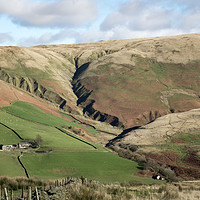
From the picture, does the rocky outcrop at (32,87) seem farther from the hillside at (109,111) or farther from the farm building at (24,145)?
the farm building at (24,145)

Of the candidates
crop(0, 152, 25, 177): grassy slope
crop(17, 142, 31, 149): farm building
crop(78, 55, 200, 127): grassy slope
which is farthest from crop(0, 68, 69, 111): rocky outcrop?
crop(0, 152, 25, 177): grassy slope

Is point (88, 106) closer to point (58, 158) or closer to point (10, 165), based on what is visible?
point (58, 158)

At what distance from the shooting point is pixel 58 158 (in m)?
63.2

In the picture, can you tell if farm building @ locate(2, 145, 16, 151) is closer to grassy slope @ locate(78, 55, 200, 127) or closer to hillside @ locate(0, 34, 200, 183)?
hillside @ locate(0, 34, 200, 183)

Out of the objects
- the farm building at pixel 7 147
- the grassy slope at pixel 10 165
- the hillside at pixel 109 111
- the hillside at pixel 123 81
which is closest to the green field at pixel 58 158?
the grassy slope at pixel 10 165

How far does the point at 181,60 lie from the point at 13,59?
117000mm

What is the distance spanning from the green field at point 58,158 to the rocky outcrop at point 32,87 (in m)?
50.7

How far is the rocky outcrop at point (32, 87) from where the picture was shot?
488 feet

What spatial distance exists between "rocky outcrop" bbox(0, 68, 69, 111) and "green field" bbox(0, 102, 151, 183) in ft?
166

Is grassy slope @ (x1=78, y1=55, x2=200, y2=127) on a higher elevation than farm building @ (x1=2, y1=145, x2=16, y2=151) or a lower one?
higher

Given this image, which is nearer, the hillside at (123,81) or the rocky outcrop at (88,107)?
the rocky outcrop at (88,107)

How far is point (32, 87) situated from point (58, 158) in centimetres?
10170

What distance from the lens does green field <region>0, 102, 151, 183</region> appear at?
→ 53.7 meters

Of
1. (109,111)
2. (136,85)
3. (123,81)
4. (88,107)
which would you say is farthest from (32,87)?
(136,85)
